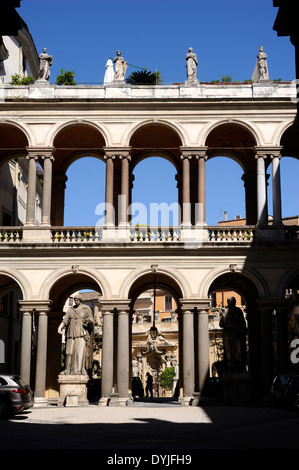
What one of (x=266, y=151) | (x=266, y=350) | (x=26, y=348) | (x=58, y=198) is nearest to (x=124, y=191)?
(x=58, y=198)

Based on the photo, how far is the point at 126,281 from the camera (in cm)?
2848

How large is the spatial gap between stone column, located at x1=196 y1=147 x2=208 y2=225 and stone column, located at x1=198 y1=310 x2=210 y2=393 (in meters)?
4.34

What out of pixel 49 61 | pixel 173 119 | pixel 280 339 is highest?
pixel 49 61

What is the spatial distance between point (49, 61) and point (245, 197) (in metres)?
12.0

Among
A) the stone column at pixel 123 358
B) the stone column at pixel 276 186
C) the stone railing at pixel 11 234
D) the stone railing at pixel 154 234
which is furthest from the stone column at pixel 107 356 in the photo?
the stone column at pixel 276 186

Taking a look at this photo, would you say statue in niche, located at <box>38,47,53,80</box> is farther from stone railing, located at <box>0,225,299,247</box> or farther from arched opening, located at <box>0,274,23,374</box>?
arched opening, located at <box>0,274,23,374</box>

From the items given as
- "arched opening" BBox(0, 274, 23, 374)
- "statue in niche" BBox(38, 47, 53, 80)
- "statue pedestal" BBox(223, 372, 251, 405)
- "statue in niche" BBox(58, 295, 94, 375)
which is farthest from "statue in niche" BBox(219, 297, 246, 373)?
"statue in niche" BBox(38, 47, 53, 80)

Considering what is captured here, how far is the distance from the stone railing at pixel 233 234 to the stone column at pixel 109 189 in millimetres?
4460

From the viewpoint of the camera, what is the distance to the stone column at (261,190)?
29328 mm

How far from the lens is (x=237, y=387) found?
2583 cm

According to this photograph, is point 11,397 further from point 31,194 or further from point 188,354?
point 31,194

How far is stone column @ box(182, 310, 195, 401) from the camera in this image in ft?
90.5
